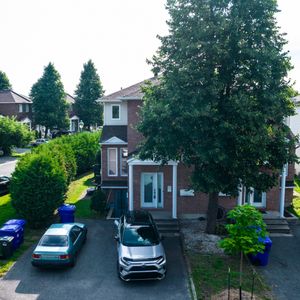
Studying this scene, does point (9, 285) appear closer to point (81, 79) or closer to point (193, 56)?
point (193, 56)

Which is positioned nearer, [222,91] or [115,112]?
[222,91]

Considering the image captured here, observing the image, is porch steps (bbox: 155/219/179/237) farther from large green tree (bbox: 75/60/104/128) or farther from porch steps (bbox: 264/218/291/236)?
large green tree (bbox: 75/60/104/128)

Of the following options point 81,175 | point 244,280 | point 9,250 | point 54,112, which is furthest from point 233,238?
point 54,112

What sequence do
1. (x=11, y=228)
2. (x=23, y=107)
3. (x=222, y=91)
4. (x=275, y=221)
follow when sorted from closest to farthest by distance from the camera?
(x=222, y=91) < (x=11, y=228) < (x=275, y=221) < (x=23, y=107)

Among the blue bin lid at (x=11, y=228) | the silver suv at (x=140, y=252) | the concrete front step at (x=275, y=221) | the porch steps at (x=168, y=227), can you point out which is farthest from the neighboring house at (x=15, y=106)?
the concrete front step at (x=275, y=221)

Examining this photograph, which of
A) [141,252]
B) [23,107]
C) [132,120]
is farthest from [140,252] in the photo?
[23,107]

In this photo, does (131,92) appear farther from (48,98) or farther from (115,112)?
(48,98)

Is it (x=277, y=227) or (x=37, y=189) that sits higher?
(x=37, y=189)
